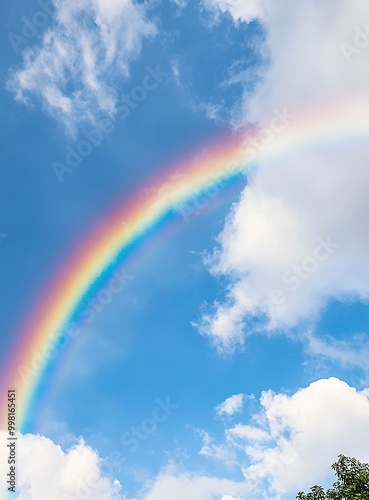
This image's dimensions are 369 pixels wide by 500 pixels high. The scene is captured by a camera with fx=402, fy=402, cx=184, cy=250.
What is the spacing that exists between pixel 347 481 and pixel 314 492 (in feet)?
14.1

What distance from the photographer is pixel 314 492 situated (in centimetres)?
4459

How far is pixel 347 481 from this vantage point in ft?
139
